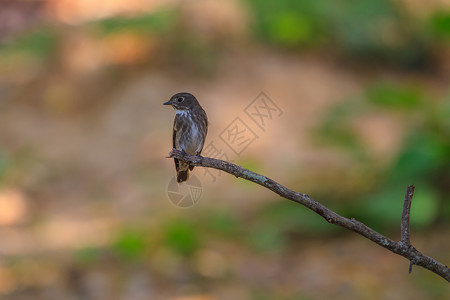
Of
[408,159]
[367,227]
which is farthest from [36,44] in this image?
[367,227]

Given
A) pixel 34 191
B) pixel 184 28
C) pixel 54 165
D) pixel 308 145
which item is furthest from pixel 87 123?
pixel 308 145

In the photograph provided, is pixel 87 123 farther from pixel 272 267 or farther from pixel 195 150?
pixel 195 150

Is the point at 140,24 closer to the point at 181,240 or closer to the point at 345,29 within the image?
the point at 345,29

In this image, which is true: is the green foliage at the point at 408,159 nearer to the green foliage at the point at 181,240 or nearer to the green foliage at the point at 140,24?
the green foliage at the point at 181,240

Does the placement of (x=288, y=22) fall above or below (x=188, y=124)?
above

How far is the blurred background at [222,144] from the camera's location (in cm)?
535

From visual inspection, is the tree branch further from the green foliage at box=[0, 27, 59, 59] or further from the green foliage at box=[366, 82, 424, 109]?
the green foliage at box=[0, 27, 59, 59]

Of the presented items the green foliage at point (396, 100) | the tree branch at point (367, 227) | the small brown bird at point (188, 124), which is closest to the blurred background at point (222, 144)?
the green foliage at point (396, 100)

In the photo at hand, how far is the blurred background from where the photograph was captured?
5.35 metres

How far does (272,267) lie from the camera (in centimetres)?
548

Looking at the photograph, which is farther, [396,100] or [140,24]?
[140,24]

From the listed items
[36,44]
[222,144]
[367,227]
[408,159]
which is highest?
[36,44]

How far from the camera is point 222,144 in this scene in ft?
21.6

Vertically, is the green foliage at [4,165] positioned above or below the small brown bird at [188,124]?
above
